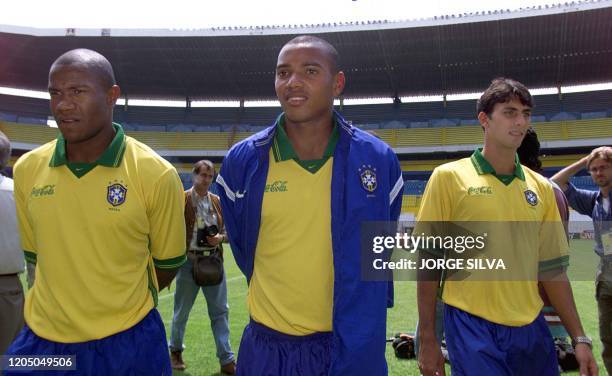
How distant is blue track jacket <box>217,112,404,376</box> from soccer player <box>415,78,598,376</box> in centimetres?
43

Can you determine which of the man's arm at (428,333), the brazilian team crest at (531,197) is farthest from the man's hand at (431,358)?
the brazilian team crest at (531,197)

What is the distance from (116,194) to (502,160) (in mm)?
1880

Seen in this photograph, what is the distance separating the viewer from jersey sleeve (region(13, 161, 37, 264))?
2.18m

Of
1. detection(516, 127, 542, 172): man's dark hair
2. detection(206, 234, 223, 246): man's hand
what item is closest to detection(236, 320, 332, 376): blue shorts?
detection(516, 127, 542, 172): man's dark hair

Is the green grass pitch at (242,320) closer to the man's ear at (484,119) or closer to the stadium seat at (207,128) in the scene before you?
the man's ear at (484,119)

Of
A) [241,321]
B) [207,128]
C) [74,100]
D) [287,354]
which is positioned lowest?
[241,321]

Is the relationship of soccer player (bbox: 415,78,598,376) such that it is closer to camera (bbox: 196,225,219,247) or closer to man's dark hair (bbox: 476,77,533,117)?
man's dark hair (bbox: 476,77,533,117)

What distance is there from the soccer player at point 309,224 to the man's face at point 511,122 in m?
0.79

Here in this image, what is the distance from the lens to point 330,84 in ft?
6.68

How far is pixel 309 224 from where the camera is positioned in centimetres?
193

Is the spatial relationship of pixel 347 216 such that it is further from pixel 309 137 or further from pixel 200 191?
pixel 200 191

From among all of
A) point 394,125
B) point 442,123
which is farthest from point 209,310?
point 442,123

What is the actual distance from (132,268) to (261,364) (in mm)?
682

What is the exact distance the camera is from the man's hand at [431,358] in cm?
232
